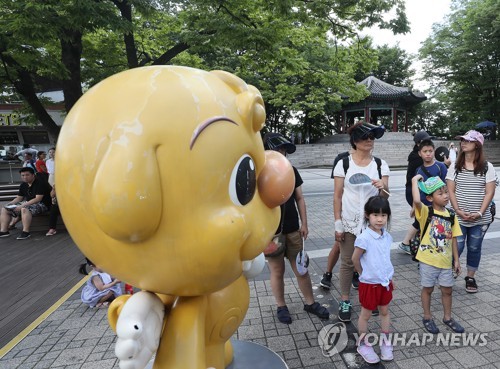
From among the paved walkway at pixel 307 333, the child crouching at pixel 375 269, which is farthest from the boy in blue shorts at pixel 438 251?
the child crouching at pixel 375 269

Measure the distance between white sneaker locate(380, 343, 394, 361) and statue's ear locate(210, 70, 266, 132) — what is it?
221 centimetres

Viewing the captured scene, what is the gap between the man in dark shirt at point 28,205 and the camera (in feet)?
23.2

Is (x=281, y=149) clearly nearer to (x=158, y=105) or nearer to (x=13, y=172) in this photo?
(x=158, y=105)

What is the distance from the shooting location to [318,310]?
128 inches

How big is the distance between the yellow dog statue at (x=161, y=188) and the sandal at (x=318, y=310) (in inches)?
80.6

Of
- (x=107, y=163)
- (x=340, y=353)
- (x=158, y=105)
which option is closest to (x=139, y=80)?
(x=158, y=105)

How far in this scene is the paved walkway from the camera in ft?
8.63

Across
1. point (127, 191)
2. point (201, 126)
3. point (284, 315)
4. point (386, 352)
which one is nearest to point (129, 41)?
point (284, 315)

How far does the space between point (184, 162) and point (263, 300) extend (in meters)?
2.81

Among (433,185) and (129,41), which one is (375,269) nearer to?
(433,185)

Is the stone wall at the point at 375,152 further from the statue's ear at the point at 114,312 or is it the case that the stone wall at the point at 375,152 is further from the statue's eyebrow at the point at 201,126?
the statue's eyebrow at the point at 201,126

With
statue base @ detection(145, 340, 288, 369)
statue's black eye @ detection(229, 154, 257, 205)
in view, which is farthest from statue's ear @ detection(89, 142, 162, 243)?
statue base @ detection(145, 340, 288, 369)

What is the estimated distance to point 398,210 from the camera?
8.06 m

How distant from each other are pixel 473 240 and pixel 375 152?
80.2ft
